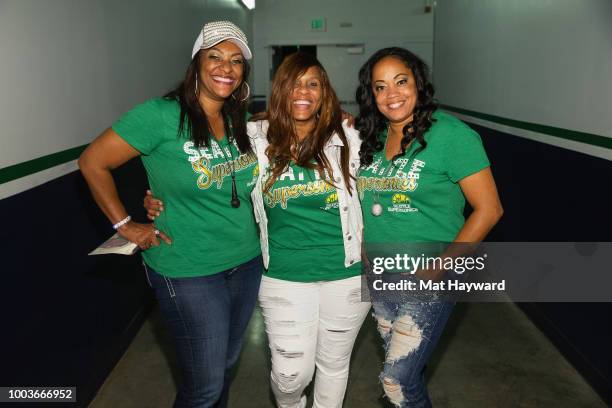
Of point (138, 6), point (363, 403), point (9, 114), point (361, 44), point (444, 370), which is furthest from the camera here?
point (361, 44)

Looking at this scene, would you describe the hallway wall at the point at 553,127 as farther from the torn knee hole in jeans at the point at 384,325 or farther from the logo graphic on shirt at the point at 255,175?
the logo graphic on shirt at the point at 255,175

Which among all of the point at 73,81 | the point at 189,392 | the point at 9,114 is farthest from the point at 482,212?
the point at 73,81

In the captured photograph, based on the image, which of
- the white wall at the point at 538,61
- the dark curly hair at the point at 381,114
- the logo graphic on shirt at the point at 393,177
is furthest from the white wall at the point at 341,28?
the logo graphic on shirt at the point at 393,177

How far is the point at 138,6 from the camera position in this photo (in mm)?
3494

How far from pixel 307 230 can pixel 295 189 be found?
16 cm

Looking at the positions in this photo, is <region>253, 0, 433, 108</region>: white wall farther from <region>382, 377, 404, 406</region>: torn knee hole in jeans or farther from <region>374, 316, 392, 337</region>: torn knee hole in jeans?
<region>382, 377, 404, 406</region>: torn knee hole in jeans

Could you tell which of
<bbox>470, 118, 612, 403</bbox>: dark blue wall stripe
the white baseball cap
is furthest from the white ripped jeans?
<bbox>470, 118, 612, 403</bbox>: dark blue wall stripe

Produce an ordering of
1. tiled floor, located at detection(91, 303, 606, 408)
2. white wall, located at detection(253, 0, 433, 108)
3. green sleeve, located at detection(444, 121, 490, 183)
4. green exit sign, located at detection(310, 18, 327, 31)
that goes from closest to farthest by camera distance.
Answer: green sleeve, located at detection(444, 121, 490, 183), tiled floor, located at detection(91, 303, 606, 408), white wall, located at detection(253, 0, 433, 108), green exit sign, located at detection(310, 18, 327, 31)

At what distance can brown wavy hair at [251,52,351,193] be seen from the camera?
1976 mm

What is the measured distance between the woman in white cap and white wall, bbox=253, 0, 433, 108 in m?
8.05

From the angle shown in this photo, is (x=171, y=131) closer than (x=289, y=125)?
Yes

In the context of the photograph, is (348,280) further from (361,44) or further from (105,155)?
(361,44)

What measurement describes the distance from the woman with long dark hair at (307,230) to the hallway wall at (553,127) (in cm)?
153

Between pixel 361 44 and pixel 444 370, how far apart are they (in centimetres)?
764
